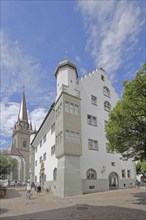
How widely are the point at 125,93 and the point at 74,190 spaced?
14.3 meters

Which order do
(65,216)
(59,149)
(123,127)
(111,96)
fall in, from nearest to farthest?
(65,216) → (123,127) → (59,149) → (111,96)

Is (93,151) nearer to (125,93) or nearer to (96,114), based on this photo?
(96,114)

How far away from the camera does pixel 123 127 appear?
48.3 ft

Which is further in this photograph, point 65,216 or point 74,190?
point 74,190

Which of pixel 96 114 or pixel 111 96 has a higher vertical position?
pixel 111 96

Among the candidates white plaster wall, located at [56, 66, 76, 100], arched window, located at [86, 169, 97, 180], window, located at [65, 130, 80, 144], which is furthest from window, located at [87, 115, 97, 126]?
arched window, located at [86, 169, 97, 180]

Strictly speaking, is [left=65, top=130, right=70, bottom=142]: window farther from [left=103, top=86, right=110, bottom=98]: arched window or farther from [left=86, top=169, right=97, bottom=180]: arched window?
[left=103, top=86, right=110, bottom=98]: arched window

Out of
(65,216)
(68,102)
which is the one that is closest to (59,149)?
(68,102)

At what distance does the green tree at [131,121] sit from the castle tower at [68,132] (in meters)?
7.88

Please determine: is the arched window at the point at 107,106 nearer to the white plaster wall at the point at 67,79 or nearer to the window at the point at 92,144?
the window at the point at 92,144

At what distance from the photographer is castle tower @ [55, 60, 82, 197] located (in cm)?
2252

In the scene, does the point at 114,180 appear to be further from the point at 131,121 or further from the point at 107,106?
the point at 131,121

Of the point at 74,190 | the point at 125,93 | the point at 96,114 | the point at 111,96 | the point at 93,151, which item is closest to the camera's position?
the point at 125,93

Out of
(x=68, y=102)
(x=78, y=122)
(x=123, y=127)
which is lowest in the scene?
(x=123, y=127)
